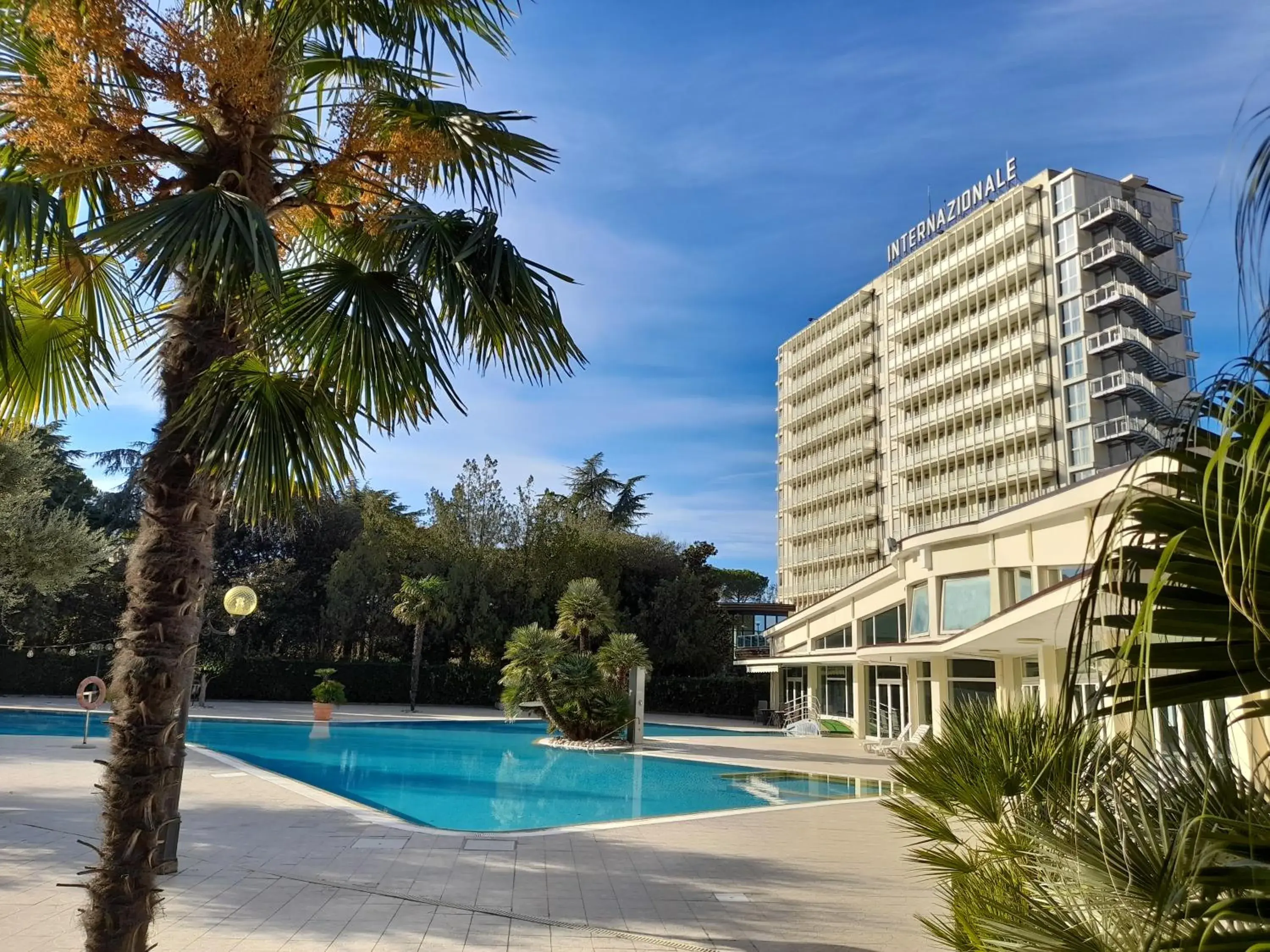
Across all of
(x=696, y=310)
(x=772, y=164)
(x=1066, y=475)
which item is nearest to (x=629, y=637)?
(x=696, y=310)

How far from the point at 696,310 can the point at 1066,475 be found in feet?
119

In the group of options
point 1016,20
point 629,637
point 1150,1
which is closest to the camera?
point 1150,1

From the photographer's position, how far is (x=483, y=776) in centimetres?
1869

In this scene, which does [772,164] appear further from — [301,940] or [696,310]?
[301,940]

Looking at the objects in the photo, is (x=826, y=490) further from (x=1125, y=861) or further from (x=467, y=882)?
(x=1125, y=861)

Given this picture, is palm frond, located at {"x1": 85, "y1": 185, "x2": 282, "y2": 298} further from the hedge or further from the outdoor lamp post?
the hedge

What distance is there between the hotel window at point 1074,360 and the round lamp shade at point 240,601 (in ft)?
152

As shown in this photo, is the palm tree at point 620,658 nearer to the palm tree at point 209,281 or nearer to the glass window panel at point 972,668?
the glass window panel at point 972,668

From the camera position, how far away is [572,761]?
20891 mm

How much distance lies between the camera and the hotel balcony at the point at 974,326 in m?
51.0

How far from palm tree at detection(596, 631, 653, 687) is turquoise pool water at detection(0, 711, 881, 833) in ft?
8.68

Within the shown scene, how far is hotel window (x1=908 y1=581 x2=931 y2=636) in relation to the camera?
78.4ft

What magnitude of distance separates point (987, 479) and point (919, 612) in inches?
1216

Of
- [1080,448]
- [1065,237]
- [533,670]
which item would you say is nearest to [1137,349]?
[1080,448]
